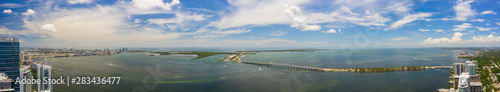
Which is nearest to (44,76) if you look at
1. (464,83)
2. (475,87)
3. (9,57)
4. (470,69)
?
(9,57)

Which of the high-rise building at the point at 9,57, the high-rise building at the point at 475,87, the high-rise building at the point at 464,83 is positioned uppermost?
the high-rise building at the point at 9,57

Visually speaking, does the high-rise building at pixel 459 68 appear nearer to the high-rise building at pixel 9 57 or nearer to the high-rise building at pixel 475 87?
the high-rise building at pixel 475 87

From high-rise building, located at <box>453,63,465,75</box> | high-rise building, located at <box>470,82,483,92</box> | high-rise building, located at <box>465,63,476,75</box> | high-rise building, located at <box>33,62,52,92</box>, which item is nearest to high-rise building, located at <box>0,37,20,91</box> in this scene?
high-rise building, located at <box>33,62,52,92</box>

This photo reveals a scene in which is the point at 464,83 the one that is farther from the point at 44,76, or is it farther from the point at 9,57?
the point at 9,57

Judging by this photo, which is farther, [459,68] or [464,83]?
[459,68]

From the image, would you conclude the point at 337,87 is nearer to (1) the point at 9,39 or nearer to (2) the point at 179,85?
(2) the point at 179,85

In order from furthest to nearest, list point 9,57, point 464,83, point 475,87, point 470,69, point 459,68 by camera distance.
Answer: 1. point 459,68
2. point 470,69
3. point 9,57
4. point 475,87
5. point 464,83

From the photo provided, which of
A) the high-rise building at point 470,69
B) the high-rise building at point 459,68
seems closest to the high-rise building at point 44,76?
the high-rise building at point 470,69

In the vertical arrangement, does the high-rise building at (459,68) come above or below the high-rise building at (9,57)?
below

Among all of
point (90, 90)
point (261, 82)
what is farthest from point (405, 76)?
point (90, 90)
